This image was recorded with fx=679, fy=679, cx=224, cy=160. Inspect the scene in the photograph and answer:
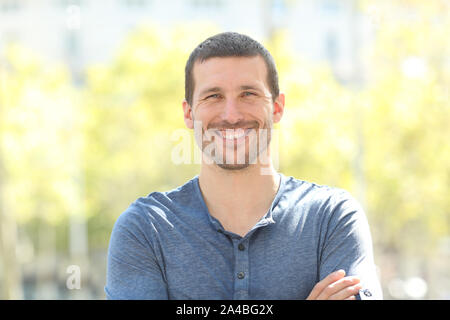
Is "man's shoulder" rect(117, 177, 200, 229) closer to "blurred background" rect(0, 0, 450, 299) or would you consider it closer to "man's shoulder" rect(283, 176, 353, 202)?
"man's shoulder" rect(283, 176, 353, 202)

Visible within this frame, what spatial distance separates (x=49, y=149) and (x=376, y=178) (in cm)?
816

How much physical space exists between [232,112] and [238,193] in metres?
0.28

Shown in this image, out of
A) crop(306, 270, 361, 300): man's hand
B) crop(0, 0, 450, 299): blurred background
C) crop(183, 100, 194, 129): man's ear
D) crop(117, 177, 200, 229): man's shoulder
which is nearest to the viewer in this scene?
crop(306, 270, 361, 300): man's hand

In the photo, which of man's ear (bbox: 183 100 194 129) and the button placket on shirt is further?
man's ear (bbox: 183 100 194 129)

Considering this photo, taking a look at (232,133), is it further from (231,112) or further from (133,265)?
(133,265)

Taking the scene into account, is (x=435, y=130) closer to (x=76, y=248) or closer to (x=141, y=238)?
(x=141, y=238)

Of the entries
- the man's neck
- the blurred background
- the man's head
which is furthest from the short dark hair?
the blurred background

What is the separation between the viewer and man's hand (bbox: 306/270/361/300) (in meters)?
2.10

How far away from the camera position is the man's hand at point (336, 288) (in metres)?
2.10

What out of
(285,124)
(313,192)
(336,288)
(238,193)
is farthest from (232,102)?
(285,124)

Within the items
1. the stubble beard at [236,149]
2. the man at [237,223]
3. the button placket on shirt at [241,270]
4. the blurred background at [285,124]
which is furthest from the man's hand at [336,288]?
the blurred background at [285,124]

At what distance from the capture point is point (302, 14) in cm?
3092

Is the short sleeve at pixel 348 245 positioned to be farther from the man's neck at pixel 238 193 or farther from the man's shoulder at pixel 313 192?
the man's neck at pixel 238 193
